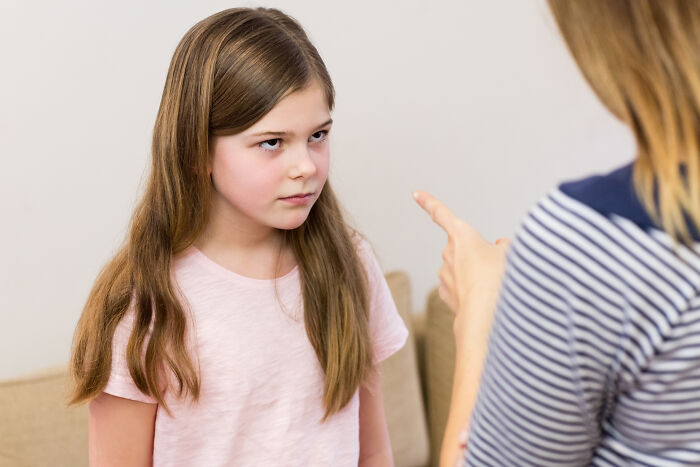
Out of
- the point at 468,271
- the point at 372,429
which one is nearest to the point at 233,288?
the point at 372,429

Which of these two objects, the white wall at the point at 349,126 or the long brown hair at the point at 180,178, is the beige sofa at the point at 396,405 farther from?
the long brown hair at the point at 180,178

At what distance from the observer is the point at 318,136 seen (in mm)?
1055

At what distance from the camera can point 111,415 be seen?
1.06 m

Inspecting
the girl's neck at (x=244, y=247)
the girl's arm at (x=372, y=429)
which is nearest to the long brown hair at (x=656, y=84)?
the girl's neck at (x=244, y=247)

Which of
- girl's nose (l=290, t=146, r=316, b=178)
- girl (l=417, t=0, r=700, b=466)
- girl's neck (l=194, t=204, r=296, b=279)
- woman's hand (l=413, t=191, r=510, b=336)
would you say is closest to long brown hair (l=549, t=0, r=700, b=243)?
girl (l=417, t=0, r=700, b=466)

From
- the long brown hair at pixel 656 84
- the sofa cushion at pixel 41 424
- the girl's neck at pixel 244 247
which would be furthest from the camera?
the sofa cushion at pixel 41 424

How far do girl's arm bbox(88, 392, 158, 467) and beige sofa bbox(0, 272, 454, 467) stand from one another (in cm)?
43

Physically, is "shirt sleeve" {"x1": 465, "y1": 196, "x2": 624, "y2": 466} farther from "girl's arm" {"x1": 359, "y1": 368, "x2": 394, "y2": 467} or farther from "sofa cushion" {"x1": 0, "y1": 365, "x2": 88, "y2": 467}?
"sofa cushion" {"x1": 0, "y1": 365, "x2": 88, "y2": 467}

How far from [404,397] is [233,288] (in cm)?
78

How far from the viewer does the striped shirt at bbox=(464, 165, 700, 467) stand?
54cm

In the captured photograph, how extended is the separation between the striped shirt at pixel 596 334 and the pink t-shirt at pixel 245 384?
1.82 feet

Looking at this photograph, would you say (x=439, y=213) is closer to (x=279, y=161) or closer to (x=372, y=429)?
(x=279, y=161)

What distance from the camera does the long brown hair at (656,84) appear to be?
21.1 inches

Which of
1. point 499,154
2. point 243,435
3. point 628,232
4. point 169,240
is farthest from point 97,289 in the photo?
point 499,154
